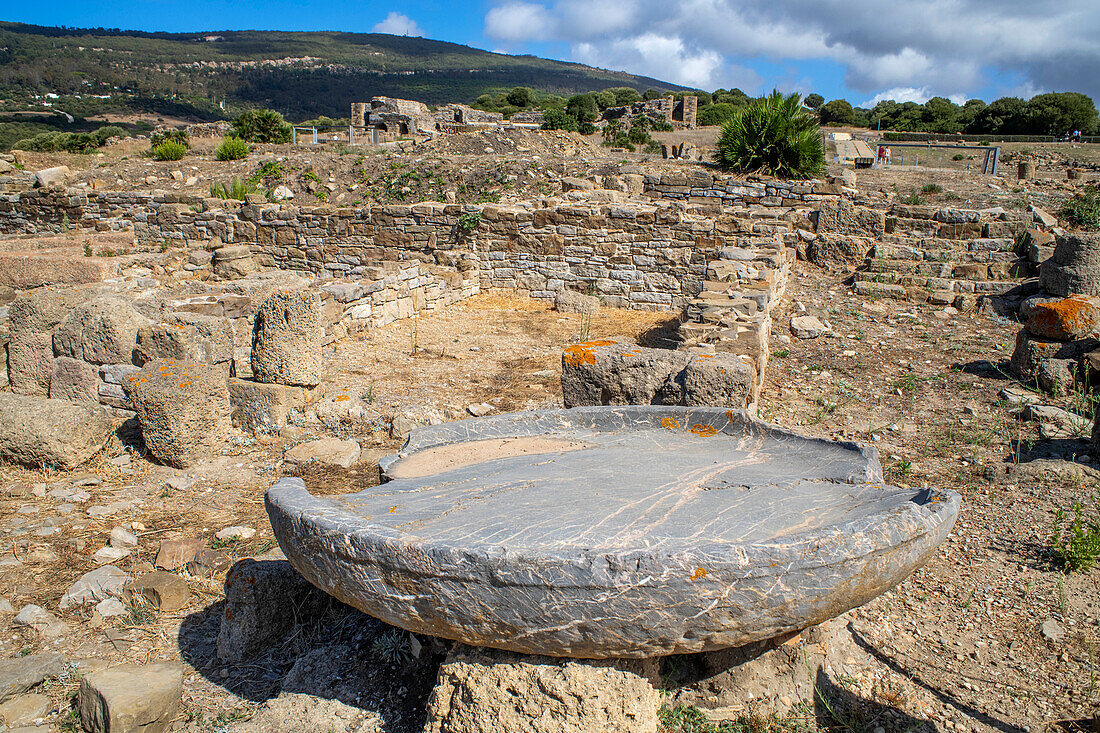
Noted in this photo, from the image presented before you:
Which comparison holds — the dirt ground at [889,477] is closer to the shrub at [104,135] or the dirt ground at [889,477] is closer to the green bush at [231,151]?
the green bush at [231,151]

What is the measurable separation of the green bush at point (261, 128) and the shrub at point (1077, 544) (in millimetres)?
22901

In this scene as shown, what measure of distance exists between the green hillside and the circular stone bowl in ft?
204

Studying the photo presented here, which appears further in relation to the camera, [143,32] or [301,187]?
[143,32]

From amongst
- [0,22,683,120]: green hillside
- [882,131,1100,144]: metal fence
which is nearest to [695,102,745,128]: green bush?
[882,131,1100,144]: metal fence

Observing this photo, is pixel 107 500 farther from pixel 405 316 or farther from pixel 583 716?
pixel 405 316

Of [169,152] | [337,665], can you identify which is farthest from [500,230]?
[169,152]

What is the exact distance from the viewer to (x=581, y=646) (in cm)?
179

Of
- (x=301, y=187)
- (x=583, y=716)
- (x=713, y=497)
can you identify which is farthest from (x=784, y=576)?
(x=301, y=187)

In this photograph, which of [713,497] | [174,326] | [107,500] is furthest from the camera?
[174,326]

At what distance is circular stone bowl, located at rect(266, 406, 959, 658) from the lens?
171 cm

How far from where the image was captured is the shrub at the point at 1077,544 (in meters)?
2.93

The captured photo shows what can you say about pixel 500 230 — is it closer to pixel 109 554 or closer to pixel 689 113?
pixel 109 554

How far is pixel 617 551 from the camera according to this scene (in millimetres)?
1734

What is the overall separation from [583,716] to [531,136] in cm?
1999
